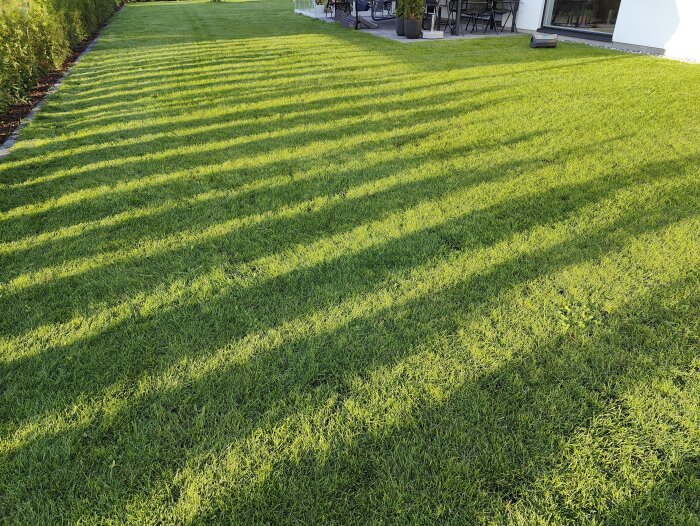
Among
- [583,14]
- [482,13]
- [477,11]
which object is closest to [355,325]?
[583,14]

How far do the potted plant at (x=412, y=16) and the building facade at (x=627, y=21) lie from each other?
3.45m

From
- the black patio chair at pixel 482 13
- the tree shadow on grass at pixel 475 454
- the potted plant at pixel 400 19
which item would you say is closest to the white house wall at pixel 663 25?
the black patio chair at pixel 482 13

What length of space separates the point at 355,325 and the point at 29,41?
26.8 ft

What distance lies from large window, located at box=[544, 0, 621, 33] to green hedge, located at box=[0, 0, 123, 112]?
11.8 meters

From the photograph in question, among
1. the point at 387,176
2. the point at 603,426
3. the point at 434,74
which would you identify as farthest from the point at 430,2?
the point at 603,426

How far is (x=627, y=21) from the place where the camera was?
9.59 metres

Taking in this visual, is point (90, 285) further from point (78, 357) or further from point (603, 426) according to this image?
point (603, 426)

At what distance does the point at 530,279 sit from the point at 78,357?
7.93 feet

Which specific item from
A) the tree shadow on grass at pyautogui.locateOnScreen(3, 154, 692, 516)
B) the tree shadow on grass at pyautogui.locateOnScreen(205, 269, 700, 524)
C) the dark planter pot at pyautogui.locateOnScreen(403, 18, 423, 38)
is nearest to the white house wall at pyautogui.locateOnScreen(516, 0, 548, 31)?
the dark planter pot at pyautogui.locateOnScreen(403, 18, 423, 38)

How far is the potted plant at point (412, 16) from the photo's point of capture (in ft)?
35.4

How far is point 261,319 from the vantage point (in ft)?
7.50

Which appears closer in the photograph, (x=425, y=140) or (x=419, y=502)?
(x=419, y=502)

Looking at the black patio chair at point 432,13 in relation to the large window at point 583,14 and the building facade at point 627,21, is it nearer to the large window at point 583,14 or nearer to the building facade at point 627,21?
the building facade at point 627,21

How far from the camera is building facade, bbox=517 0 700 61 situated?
8422mm
